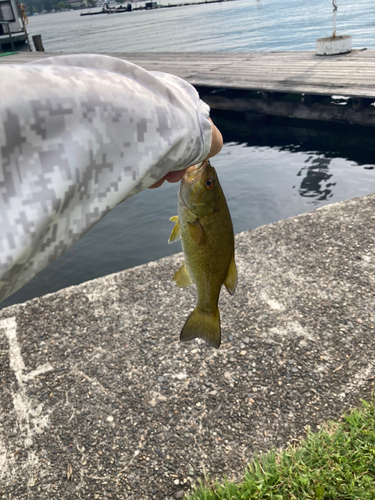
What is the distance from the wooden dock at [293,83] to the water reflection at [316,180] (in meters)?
1.35

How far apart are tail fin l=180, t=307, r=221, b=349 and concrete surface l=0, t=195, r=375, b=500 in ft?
3.23

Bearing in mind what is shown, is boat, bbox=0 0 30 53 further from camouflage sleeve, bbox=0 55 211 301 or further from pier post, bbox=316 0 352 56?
camouflage sleeve, bbox=0 55 211 301

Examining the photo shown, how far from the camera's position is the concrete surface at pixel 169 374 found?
2.64m

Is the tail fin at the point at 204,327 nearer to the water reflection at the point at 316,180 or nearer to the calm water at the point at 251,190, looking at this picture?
the calm water at the point at 251,190

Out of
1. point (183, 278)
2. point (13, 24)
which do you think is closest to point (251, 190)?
point (183, 278)

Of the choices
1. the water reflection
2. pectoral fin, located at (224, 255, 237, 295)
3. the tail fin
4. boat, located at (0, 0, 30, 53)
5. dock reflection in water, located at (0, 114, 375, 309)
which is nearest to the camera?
pectoral fin, located at (224, 255, 237, 295)

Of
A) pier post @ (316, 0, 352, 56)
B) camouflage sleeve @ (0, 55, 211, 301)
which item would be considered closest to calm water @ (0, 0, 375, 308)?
pier post @ (316, 0, 352, 56)

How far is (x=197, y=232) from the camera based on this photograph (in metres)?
1.81

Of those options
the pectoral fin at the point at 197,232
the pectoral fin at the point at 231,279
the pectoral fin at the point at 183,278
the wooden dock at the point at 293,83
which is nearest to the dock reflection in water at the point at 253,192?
the wooden dock at the point at 293,83

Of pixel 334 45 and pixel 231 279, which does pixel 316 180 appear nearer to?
pixel 334 45

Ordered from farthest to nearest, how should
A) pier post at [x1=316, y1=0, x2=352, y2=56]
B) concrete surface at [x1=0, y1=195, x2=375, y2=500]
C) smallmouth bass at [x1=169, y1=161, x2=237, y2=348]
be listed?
pier post at [x1=316, y1=0, x2=352, y2=56] → concrete surface at [x1=0, y1=195, x2=375, y2=500] → smallmouth bass at [x1=169, y1=161, x2=237, y2=348]

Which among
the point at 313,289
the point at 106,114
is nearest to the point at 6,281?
the point at 106,114

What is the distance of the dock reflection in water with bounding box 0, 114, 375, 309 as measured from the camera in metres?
7.03

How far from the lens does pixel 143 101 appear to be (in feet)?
4.27
